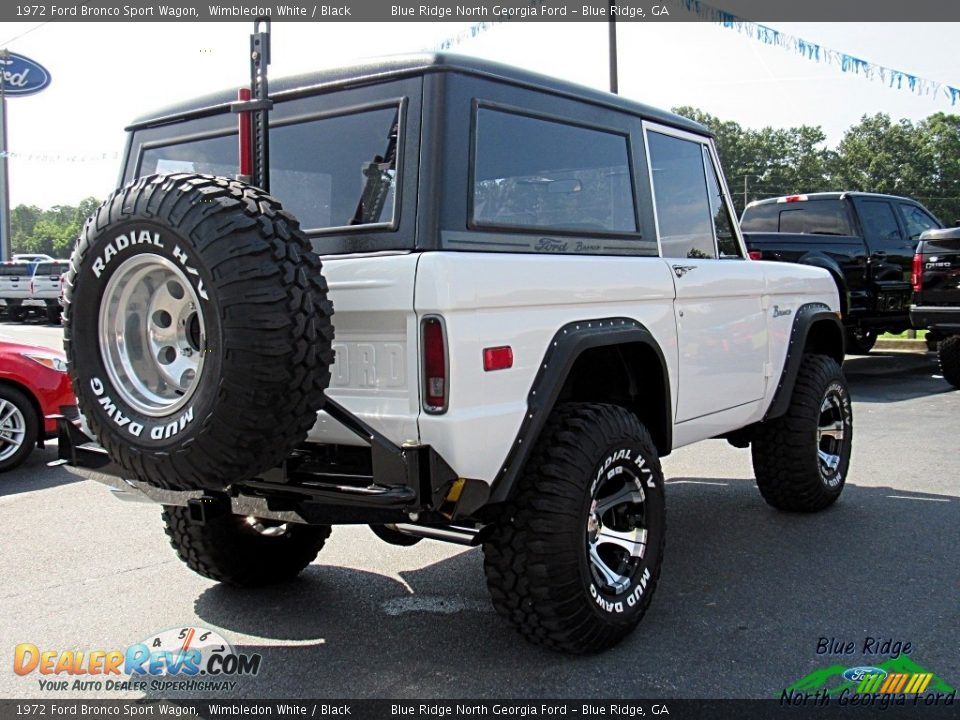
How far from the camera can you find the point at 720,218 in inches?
197

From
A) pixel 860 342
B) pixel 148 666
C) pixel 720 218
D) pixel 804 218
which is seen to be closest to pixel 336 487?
pixel 148 666

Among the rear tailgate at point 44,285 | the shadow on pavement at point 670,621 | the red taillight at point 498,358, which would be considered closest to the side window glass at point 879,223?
the shadow on pavement at point 670,621

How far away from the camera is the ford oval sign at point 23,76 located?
39125mm

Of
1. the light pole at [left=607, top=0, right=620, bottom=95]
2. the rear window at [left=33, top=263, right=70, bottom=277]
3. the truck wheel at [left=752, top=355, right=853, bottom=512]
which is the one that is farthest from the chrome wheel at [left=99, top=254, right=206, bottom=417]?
the rear window at [left=33, top=263, right=70, bottom=277]

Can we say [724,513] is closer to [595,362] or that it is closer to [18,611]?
[595,362]

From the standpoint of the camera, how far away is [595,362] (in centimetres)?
404

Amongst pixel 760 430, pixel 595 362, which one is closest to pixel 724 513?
pixel 760 430

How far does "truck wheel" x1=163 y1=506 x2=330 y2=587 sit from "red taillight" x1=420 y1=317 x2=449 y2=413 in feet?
4.59

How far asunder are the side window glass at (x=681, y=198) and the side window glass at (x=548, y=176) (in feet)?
0.92

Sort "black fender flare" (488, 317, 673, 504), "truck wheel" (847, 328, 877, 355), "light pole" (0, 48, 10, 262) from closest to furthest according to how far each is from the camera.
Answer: "black fender flare" (488, 317, 673, 504), "truck wheel" (847, 328, 877, 355), "light pole" (0, 48, 10, 262)

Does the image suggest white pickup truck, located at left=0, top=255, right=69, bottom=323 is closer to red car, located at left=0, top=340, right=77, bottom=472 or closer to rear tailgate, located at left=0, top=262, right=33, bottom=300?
rear tailgate, located at left=0, top=262, right=33, bottom=300

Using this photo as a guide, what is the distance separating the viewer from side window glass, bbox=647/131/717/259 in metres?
4.44

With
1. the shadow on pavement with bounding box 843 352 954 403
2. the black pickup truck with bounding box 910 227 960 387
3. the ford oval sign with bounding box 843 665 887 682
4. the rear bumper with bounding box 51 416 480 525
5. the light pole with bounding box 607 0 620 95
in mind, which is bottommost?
the ford oval sign with bounding box 843 665 887 682

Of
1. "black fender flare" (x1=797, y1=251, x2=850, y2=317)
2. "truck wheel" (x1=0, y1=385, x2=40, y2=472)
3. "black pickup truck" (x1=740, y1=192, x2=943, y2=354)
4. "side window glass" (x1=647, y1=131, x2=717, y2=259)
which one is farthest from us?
"black pickup truck" (x1=740, y1=192, x2=943, y2=354)
